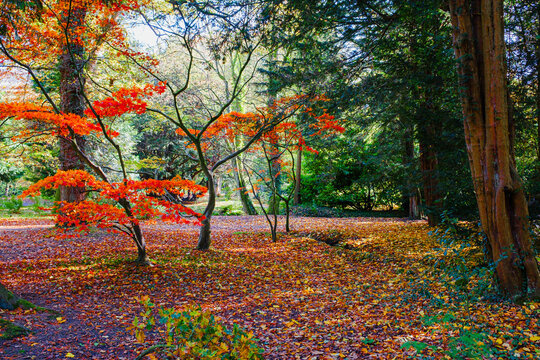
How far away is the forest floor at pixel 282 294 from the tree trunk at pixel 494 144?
0.39 meters

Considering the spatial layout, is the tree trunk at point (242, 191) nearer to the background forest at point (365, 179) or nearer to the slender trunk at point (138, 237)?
the background forest at point (365, 179)

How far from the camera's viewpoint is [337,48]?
694cm

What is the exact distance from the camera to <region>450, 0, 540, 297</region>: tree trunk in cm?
387

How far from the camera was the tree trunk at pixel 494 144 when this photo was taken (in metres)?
3.87

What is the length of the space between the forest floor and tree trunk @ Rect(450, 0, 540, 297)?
1.28ft

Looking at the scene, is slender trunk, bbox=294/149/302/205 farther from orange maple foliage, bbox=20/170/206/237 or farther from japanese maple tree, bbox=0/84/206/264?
orange maple foliage, bbox=20/170/206/237

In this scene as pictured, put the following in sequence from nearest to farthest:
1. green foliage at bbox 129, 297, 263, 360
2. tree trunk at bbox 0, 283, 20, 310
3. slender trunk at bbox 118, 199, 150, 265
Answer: green foliage at bbox 129, 297, 263, 360
tree trunk at bbox 0, 283, 20, 310
slender trunk at bbox 118, 199, 150, 265

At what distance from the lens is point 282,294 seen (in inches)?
213

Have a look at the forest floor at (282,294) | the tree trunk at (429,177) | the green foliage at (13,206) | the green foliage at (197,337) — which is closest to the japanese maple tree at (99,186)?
the forest floor at (282,294)

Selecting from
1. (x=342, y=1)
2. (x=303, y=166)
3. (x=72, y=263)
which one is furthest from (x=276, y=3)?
(x=303, y=166)

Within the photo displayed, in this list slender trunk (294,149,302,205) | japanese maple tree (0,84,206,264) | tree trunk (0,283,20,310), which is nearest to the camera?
tree trunk (0,283,20,310)

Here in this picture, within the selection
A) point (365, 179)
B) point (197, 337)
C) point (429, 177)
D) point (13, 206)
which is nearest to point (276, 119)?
point (429, 177)

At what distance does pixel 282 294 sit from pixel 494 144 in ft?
12.1

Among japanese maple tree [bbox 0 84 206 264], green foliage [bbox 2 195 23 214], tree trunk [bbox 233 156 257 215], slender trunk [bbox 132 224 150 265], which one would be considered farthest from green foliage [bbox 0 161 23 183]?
slender trunk [bbox 132 224 150 265]
